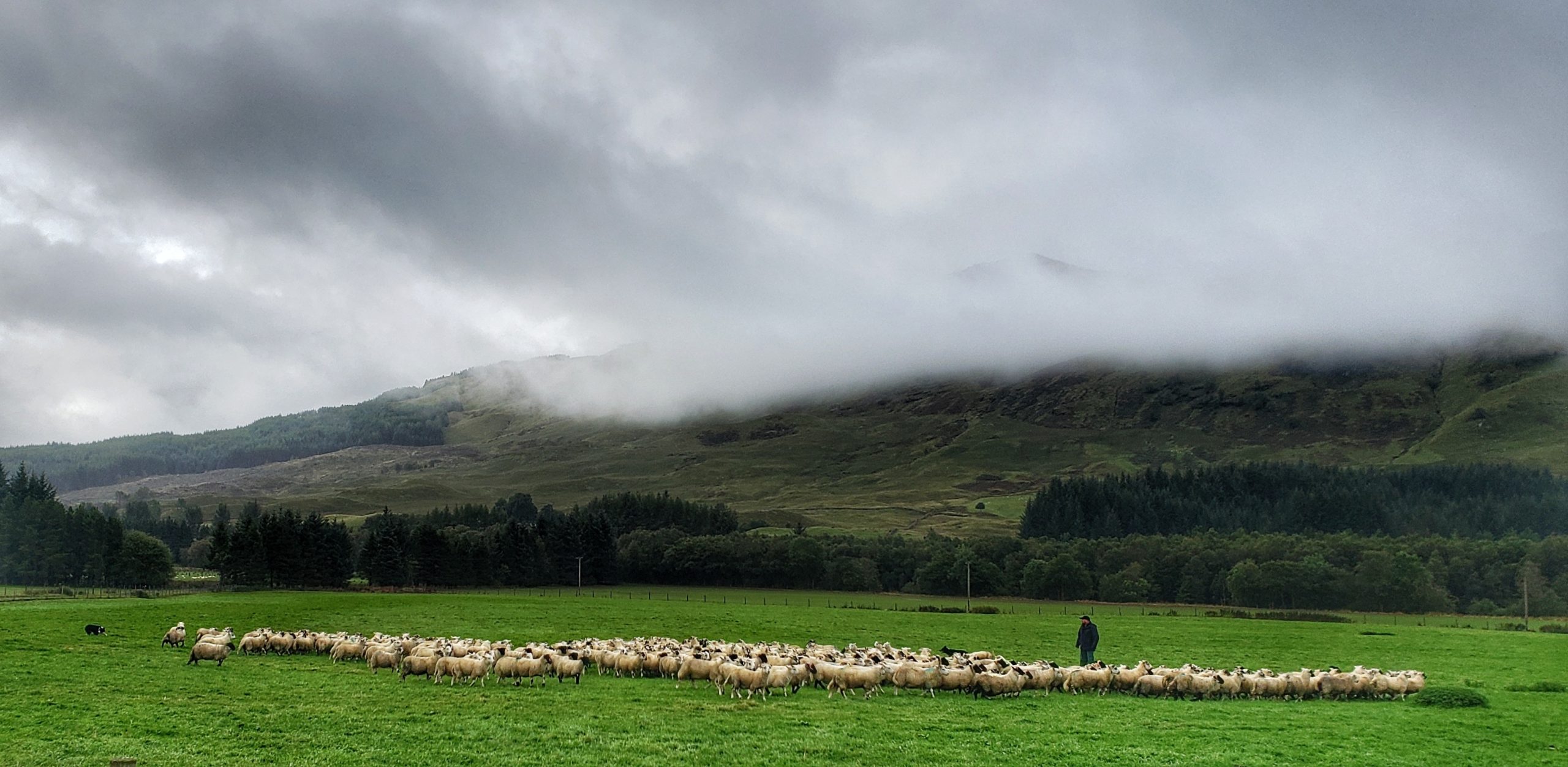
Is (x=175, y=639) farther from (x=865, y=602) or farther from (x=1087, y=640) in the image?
(x=865, y=602)

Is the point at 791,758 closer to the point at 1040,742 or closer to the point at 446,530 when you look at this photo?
the point at 1040,742

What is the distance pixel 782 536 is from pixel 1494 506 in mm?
125871

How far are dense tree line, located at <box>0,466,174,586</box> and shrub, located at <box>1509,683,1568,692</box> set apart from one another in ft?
442

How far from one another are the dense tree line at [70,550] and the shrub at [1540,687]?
5306 inches

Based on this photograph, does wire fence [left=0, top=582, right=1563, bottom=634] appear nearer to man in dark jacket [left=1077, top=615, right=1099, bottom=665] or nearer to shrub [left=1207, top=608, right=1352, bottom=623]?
shrub [left=1207, top=608, right=1352, bottom=623]

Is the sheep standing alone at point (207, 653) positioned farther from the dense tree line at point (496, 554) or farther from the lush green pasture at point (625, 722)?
the dense tree line at point (496, 554)

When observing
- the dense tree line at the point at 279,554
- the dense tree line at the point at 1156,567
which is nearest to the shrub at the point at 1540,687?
the dense tree line at the point at 1156,567

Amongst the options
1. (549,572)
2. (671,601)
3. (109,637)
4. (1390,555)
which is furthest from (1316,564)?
(109,637)

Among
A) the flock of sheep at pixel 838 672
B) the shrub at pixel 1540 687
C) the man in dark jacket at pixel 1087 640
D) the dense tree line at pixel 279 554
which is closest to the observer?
the flock of sheep at pixel 838 672

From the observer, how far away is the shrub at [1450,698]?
30547mm

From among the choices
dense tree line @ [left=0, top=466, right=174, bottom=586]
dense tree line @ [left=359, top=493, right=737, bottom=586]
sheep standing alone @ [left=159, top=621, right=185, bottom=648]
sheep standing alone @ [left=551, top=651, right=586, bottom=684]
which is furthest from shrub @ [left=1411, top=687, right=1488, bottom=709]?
dense tree line @ [left=0, top=466, right=174, bottom=586]

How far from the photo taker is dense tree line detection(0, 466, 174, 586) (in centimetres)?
11475

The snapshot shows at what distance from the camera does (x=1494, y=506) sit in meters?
170

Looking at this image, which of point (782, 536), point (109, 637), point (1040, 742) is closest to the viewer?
point (1040, 742)
